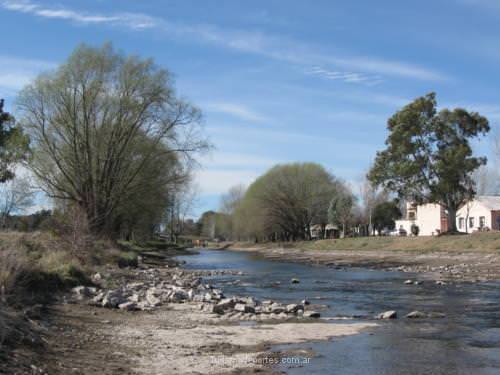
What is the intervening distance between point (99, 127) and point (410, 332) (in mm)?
33479

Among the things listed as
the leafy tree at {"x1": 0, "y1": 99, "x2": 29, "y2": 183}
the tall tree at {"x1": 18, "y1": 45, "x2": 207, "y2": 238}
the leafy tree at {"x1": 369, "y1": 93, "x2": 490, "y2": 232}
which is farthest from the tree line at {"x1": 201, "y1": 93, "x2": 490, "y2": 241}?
the leafy tree at {"x1": 0, "y1": 99, "x2": 29, "y2": 183}

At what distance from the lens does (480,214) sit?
7050cm

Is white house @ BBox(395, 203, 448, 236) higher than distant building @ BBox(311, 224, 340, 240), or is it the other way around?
white house @ BBox(395, 203, 448, 236)

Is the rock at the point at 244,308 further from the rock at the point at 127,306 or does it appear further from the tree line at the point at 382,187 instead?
the tree line at the point at 382,187

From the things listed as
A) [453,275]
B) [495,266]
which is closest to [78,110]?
[453,275]

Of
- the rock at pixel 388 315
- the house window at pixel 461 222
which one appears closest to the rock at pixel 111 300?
the rock at pixel 388 315

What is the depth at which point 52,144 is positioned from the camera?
4138cm

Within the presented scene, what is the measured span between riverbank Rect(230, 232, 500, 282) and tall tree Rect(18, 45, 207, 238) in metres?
18.4

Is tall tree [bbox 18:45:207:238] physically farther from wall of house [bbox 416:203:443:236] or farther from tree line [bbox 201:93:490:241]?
wall of house [bbox 416:203:443:236]

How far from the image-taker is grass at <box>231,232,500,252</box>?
45.1 metres

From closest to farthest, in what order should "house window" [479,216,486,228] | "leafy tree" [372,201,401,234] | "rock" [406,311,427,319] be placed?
"rock" [406,311,427,319]
"house window" [479,216,486,228]
"leafy tree" [372,201,401,234]

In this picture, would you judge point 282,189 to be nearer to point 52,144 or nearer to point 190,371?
point 52,144

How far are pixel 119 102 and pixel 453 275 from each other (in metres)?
25.3

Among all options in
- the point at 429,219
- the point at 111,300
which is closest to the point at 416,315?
the point at 111,300
